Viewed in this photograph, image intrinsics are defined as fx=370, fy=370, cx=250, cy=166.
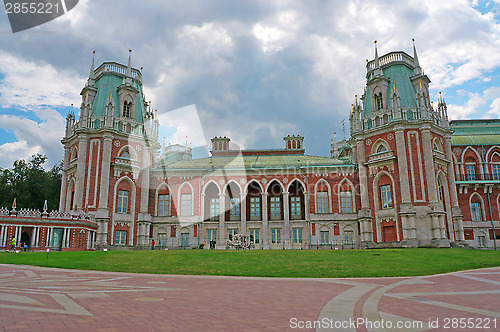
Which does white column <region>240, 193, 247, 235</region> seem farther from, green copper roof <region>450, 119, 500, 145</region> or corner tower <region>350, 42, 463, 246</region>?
green copper roof <region>450, 119, 500, 145</region>

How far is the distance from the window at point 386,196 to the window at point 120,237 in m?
29.7

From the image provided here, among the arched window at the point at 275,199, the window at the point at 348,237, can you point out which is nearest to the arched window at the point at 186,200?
the arched window at the point at 275,199

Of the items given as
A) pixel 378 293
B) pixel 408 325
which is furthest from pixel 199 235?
pixel 408 325

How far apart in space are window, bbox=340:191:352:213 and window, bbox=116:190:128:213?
25.7 metres

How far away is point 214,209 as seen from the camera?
155 ft

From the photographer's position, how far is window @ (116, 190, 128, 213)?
42.9 m

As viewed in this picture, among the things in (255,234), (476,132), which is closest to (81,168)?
(255,234)

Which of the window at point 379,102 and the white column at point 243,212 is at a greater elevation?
the window at point 379,102

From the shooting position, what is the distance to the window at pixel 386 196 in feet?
135

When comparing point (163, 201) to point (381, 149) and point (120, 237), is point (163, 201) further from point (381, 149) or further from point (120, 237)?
point (381, 149)

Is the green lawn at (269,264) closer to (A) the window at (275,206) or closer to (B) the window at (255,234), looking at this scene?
(B) the window at (255,234)

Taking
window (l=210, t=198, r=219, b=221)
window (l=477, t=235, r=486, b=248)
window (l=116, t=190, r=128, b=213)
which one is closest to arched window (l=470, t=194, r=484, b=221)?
window (l=477, t=235, r=486, b=248)

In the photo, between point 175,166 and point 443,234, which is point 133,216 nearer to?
point 175,166

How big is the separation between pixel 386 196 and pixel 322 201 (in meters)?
7.50
